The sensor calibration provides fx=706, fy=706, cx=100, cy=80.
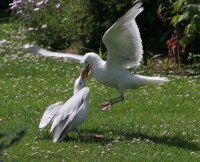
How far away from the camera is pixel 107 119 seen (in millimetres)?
8766

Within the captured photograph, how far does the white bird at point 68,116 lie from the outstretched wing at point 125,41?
2.51ft

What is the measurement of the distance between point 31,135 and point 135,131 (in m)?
1.19

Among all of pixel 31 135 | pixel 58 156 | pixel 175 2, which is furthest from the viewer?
pixel 175 2

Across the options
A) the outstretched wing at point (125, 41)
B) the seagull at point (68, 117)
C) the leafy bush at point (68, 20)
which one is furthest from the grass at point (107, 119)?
the leafy bush at point (68, 20)

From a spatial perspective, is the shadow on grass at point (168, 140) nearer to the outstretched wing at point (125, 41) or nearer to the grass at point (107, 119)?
the grass at point (107, 119)

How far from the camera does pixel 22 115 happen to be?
9.03 m

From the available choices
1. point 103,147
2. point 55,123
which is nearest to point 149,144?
point 103,147

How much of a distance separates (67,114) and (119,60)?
4.43 ft

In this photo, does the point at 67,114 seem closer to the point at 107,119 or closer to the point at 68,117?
the point at 68,117

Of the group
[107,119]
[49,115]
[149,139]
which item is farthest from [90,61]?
[149,139]

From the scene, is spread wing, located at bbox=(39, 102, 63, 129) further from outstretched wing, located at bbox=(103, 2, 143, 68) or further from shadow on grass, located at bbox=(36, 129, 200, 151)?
outstretched wing, located at bbox=(103, 2, 143, 68)

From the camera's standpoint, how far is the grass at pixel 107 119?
23.1 ft

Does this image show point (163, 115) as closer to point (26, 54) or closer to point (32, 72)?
point (32, 72)

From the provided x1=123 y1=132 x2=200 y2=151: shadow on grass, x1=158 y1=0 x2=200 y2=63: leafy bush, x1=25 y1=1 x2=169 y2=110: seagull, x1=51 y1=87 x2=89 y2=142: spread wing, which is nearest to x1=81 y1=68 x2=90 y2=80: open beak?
x1=25 y1=1 x2=169 y2=110: seagull
